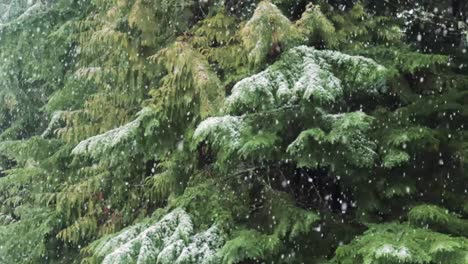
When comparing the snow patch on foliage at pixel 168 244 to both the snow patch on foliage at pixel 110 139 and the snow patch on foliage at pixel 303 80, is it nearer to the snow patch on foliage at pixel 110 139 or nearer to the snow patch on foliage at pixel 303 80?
the snow patch on foliage at pixel 110 139

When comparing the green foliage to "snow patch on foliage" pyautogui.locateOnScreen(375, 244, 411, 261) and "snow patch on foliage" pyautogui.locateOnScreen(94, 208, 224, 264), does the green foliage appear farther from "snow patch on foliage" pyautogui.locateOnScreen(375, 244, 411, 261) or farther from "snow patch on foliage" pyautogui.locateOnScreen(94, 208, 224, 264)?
"snow patch on foliage" pyautogui.locateOnScreen(94, 208, 224, 264)

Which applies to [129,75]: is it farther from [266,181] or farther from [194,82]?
[266,181]

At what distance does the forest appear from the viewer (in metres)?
4.12

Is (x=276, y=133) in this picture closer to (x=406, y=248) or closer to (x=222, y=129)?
(x=222, y=129)

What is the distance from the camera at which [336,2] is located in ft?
17.4

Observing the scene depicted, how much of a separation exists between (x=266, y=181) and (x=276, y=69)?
1.39 meters

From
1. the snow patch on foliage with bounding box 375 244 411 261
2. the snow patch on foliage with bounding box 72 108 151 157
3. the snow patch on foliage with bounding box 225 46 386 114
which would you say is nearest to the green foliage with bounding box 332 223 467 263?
the snow patch on foliage with bounding box 375 244 411 261

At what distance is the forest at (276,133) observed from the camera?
4.12 meters

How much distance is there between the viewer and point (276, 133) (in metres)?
4.36

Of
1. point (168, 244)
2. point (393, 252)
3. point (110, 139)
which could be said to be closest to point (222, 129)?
point (168, 244)

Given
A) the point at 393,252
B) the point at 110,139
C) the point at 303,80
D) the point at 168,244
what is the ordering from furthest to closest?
the point at 110,139
the point at 168,244
the point at 303,80
the point at 393,252

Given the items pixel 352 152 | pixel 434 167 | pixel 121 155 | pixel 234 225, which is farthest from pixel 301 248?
pixel 121 155

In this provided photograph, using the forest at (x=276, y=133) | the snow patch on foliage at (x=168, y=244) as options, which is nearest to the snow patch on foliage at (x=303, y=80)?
the forest at (x=276, y=133)

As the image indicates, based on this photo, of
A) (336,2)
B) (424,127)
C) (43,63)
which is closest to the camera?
(424,127)
